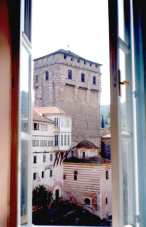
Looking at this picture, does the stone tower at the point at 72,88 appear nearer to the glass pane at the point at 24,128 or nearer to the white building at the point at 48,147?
the white building at the point at 48,147

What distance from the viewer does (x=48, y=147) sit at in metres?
2.92

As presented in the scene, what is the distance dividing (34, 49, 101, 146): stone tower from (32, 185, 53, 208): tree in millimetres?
570

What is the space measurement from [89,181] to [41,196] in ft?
1.73

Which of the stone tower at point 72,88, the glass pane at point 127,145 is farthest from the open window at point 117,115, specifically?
the stone tower at point 72,88

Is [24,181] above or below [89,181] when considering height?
above

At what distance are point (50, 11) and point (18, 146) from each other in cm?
145

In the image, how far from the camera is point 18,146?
1.80 metres

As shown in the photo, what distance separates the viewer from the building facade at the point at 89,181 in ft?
8.91

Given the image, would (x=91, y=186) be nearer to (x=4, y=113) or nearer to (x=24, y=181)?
(x=24, y=181)

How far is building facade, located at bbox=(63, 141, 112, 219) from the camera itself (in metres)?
2.72

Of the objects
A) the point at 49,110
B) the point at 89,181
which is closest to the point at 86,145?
the point at 89,181

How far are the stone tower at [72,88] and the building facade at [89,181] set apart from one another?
135 mm

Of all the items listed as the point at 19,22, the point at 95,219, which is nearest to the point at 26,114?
the point at 19,22

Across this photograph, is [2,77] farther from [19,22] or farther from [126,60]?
[126,60]
